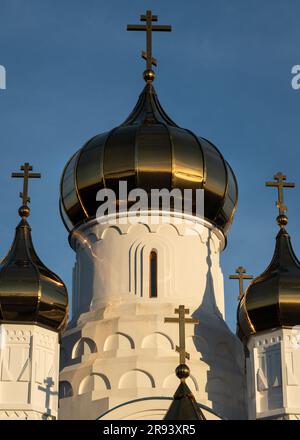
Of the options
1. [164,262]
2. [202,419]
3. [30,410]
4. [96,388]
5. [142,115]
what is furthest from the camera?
[142,115]

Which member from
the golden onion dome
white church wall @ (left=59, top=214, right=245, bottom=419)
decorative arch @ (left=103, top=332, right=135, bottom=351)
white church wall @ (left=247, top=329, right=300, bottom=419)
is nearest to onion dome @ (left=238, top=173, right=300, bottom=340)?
the golden onion dome

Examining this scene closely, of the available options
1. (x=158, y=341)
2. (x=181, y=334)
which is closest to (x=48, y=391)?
(x=158, y=341)

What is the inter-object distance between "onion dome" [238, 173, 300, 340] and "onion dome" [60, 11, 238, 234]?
2.01 metres

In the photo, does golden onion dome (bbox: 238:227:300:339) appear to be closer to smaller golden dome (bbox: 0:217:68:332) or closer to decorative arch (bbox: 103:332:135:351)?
decorative arch (bbox: 103:332:135:351)

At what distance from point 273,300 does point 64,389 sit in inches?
121

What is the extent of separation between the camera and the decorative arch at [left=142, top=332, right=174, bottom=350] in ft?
67.0

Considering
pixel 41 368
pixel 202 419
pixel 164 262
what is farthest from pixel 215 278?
pixel 202 419

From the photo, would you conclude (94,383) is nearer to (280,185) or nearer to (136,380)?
(136,380)

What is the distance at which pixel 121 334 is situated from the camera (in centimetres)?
2055

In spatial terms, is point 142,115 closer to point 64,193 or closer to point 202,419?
point 64,193

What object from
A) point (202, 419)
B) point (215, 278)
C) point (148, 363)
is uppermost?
point (215, 278)

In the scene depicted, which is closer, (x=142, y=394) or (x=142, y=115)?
(x=142, y=394)

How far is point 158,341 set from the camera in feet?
67.1

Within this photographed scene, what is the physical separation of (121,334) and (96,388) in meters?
0.93
